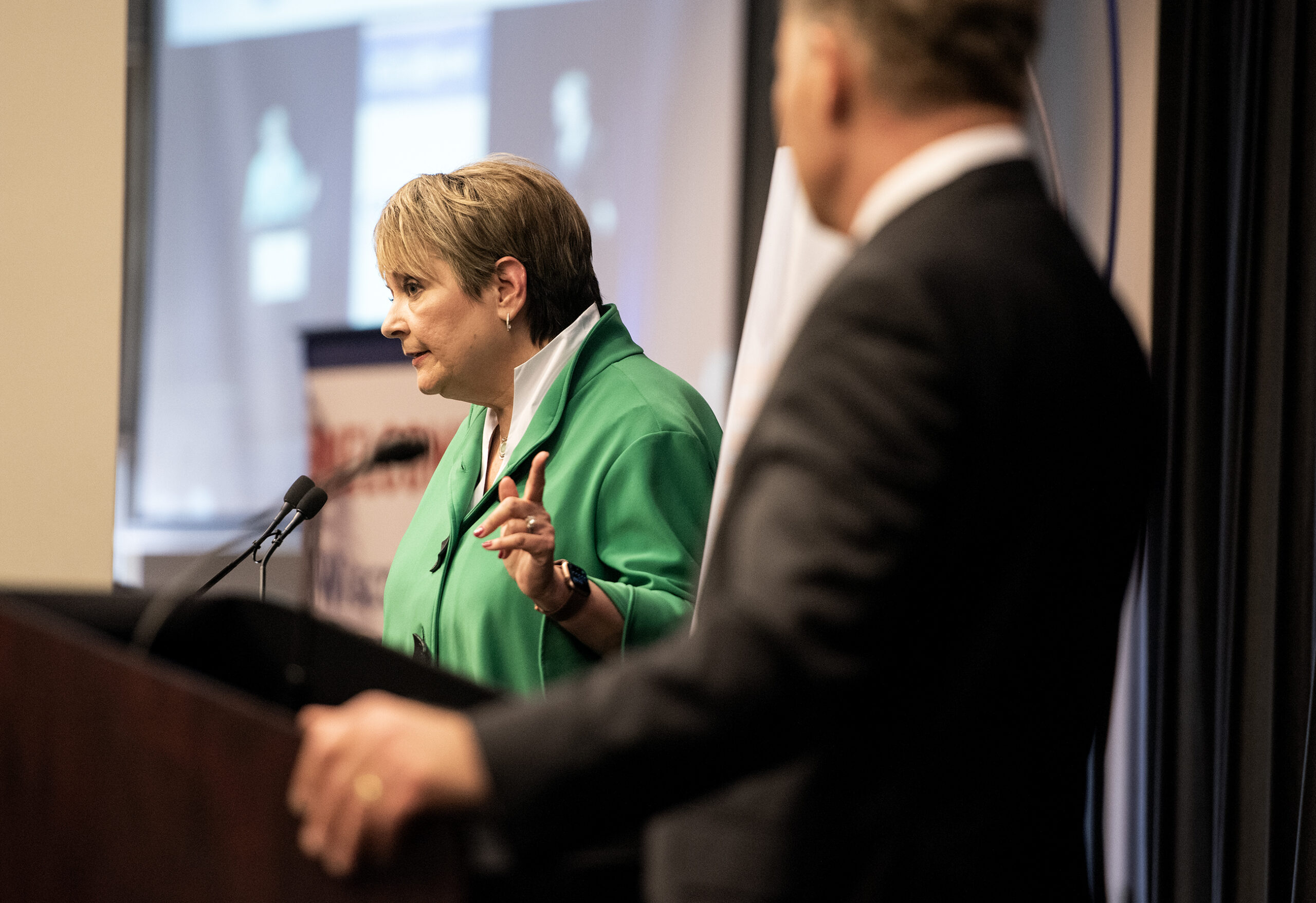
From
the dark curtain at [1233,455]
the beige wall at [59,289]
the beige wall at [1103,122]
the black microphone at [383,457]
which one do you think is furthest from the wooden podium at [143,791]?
the beige wall at [1103,122]

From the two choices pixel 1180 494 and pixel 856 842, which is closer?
pixel 856 842

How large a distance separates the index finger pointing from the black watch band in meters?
0.09

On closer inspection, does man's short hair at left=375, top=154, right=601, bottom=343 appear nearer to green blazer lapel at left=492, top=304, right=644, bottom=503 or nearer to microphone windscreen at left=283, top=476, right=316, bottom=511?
green blazer lapel at left=492, top=304, right=644, bottom=503

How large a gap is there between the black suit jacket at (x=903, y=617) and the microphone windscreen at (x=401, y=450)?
1.96 feet

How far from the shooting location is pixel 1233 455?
2.82 meters

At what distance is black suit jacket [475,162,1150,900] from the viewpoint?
68 centimetres

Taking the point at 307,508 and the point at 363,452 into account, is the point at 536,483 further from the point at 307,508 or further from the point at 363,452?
the point at 363,452

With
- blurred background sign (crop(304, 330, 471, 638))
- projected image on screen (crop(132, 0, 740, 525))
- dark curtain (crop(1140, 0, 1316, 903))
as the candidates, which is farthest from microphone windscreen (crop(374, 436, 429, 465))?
projected image on screen (crop(132, 0, 740, 525))

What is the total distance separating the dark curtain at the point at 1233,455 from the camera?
270 centimetres

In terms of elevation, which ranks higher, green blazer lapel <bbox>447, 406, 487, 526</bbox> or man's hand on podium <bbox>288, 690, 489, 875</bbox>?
green blazer lapel <bbox>447, 406, 487, 526</bbox>

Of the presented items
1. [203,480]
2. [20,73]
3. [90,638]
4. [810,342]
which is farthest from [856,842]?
[203,480]

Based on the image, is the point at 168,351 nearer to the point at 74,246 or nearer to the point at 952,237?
the point at 74,246

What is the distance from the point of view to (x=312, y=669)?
3.71ft

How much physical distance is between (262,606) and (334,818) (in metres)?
0.49
